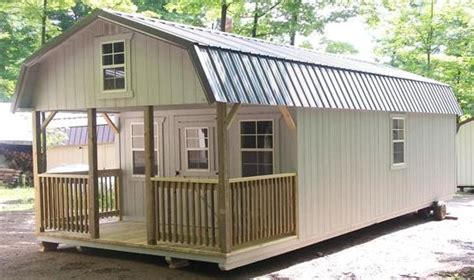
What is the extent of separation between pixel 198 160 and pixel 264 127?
60.3 inches

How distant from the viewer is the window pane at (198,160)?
1043cm

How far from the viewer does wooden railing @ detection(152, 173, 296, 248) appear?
770 centimetres

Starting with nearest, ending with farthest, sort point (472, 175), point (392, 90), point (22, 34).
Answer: point (392, 90), point (472, 175), point (22, 34)

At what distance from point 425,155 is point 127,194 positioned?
257 inches

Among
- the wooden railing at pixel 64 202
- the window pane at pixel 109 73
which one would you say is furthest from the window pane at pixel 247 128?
the wooden railing at pixel 64 202

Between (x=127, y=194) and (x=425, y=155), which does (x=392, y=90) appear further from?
(x=127, y=194)

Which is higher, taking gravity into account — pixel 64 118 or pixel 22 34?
pixel 22 34

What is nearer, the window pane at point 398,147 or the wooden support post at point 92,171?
the wooden support post at point 92,171

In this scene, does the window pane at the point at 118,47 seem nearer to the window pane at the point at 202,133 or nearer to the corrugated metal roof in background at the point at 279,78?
the corrugated metal roof in background at the point at 279,78

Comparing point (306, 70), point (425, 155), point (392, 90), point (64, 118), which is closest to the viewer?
point (306, 70)

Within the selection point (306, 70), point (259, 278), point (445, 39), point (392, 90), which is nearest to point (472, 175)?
point (445, 39)

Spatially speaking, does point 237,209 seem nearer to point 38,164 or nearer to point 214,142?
point 214,142

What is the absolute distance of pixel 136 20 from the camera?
8.13m

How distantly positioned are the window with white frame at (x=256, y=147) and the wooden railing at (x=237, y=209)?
3.30 ft
